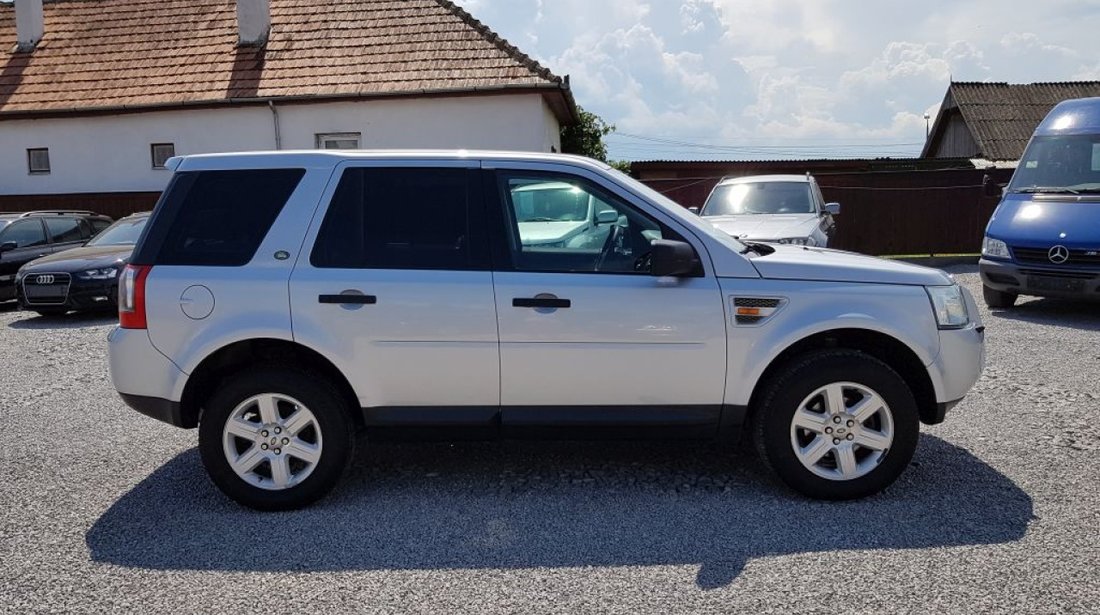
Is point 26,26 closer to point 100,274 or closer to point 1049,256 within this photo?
point 100,274

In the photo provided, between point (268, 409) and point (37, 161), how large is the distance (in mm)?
19995

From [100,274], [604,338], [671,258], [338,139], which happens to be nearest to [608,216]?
[671,258]

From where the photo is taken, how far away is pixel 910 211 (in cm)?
1892

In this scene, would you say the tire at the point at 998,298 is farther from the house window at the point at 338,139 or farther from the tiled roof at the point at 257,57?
the house window at the point at 338,139

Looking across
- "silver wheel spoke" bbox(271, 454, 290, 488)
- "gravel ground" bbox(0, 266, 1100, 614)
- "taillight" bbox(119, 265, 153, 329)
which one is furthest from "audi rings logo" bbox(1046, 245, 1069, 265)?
"taillight" bbox(119, 265, 153, 329)

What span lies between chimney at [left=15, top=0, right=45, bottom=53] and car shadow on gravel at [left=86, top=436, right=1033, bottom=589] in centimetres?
2172

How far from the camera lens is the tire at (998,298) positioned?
434 inches

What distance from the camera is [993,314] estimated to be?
428 inches

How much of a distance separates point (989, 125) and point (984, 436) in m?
31.7

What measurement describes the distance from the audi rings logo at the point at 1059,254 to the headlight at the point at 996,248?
1.67 feet

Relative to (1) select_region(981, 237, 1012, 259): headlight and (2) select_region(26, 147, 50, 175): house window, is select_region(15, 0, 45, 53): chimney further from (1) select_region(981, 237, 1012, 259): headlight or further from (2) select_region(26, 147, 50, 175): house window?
(1) select_region(981, 237, 1012, 259): headlight

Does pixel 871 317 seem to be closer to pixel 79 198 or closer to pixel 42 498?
pixel 42 498

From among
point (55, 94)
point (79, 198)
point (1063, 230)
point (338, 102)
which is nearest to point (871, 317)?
point (1063, 230)

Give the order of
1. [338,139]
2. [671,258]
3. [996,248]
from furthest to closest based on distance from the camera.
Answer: [338,139], [996,248], [671,258]
